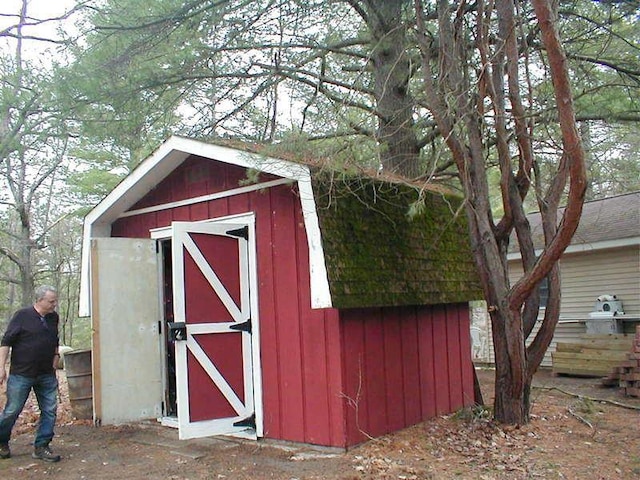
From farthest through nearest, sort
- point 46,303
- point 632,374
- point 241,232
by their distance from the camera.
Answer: point 632,374 < point 241,232 < point 46,303

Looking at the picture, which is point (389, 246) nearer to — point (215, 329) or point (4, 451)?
point (215, 329)

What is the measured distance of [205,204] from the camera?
6867 millimetres

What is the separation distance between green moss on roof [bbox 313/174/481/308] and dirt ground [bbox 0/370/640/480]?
1387 mm

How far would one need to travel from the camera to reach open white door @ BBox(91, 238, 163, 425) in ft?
22.3

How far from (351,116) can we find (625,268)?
764cm

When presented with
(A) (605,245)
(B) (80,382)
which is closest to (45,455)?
(B) (80,382)

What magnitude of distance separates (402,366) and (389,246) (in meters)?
1.36

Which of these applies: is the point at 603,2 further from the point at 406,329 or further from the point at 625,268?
the point at 625,268

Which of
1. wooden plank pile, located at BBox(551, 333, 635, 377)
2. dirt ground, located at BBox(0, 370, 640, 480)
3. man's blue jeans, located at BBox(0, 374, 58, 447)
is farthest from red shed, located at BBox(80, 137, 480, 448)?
wooden plank pile, located at BBox(551, 333, 635, 377)

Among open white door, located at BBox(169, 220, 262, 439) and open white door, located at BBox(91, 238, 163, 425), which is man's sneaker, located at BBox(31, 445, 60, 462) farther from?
open white door, located at BBox(169, 220, 262, 439)

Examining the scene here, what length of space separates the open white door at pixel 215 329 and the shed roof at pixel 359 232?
91cm

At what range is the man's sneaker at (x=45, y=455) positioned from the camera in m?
5.64

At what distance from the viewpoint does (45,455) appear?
18.6ft

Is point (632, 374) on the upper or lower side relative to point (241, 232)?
lower
